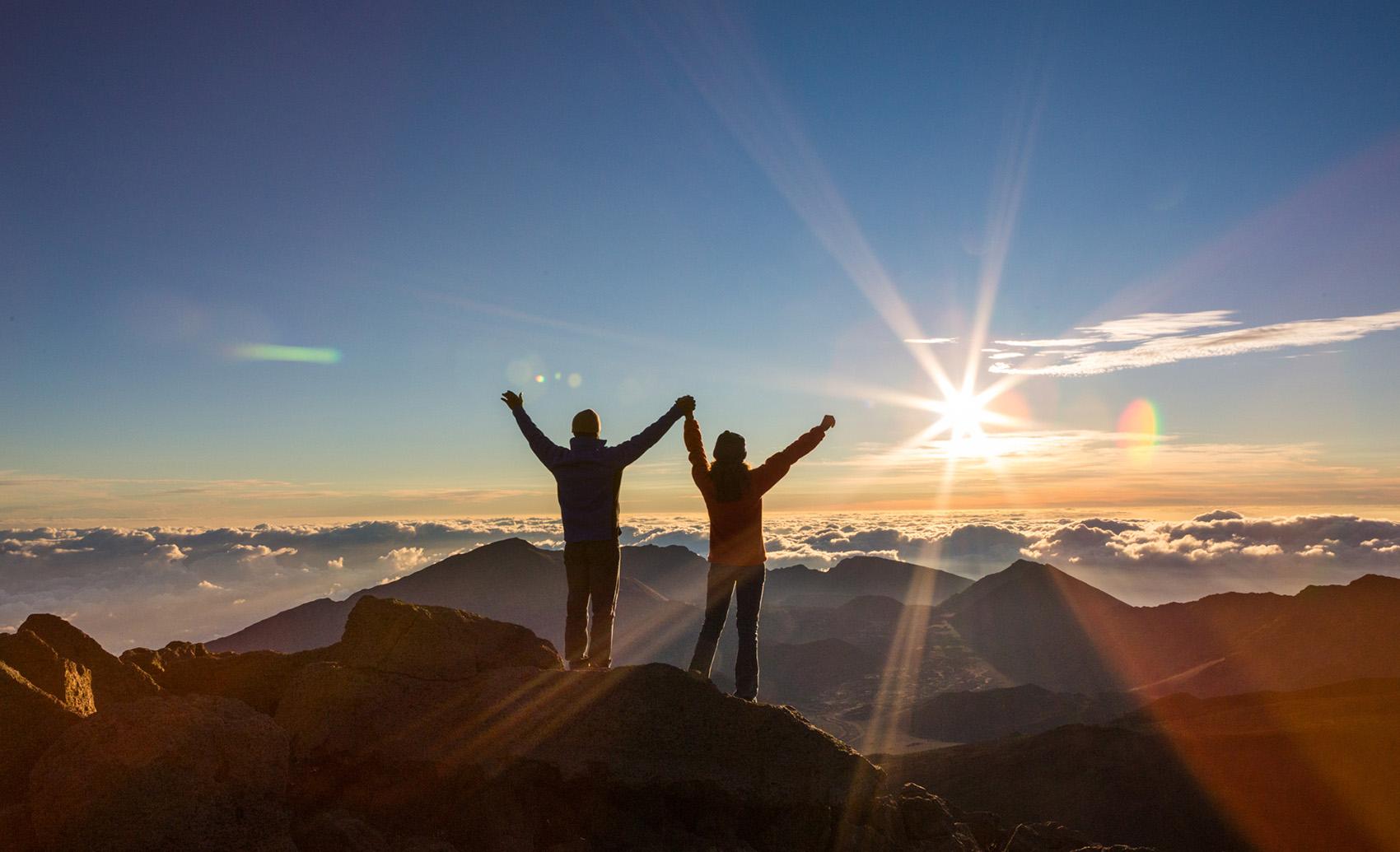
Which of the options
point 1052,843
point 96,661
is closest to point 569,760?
point 96,661

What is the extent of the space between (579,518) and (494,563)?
144191 millimetres

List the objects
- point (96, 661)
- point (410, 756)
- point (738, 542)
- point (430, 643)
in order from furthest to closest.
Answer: point (738, 542) → point (430, 643) → point (96, 661) → point (410, 756)

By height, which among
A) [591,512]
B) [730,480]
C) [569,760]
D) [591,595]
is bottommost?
[569,760]

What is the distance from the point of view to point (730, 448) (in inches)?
324

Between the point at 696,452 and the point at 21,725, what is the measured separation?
19.8ft

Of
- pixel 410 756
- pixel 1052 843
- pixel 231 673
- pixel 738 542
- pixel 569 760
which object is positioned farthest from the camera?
pixel 1052 843

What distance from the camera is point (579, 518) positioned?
8.25 meters

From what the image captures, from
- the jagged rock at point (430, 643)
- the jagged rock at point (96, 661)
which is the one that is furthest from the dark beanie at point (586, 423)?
the jagged rock at point (96, 661)

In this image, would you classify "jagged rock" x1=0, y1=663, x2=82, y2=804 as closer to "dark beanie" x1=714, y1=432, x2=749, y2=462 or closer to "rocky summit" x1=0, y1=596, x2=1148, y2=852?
"rocky summit" x1=0, y1=596, x2=1148, y2=852

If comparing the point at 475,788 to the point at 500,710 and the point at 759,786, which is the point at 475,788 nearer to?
the point at 500,710

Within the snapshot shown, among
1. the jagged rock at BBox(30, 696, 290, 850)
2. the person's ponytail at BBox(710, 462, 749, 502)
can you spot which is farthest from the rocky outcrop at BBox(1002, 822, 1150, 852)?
the jagged rock at BBox(30, 696, 290, 850)

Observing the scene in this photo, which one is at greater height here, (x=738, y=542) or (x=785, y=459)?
(x=785, y=459)

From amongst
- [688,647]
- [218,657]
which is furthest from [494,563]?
[218,657]

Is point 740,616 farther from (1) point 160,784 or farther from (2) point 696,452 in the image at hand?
(1) point 160,784
